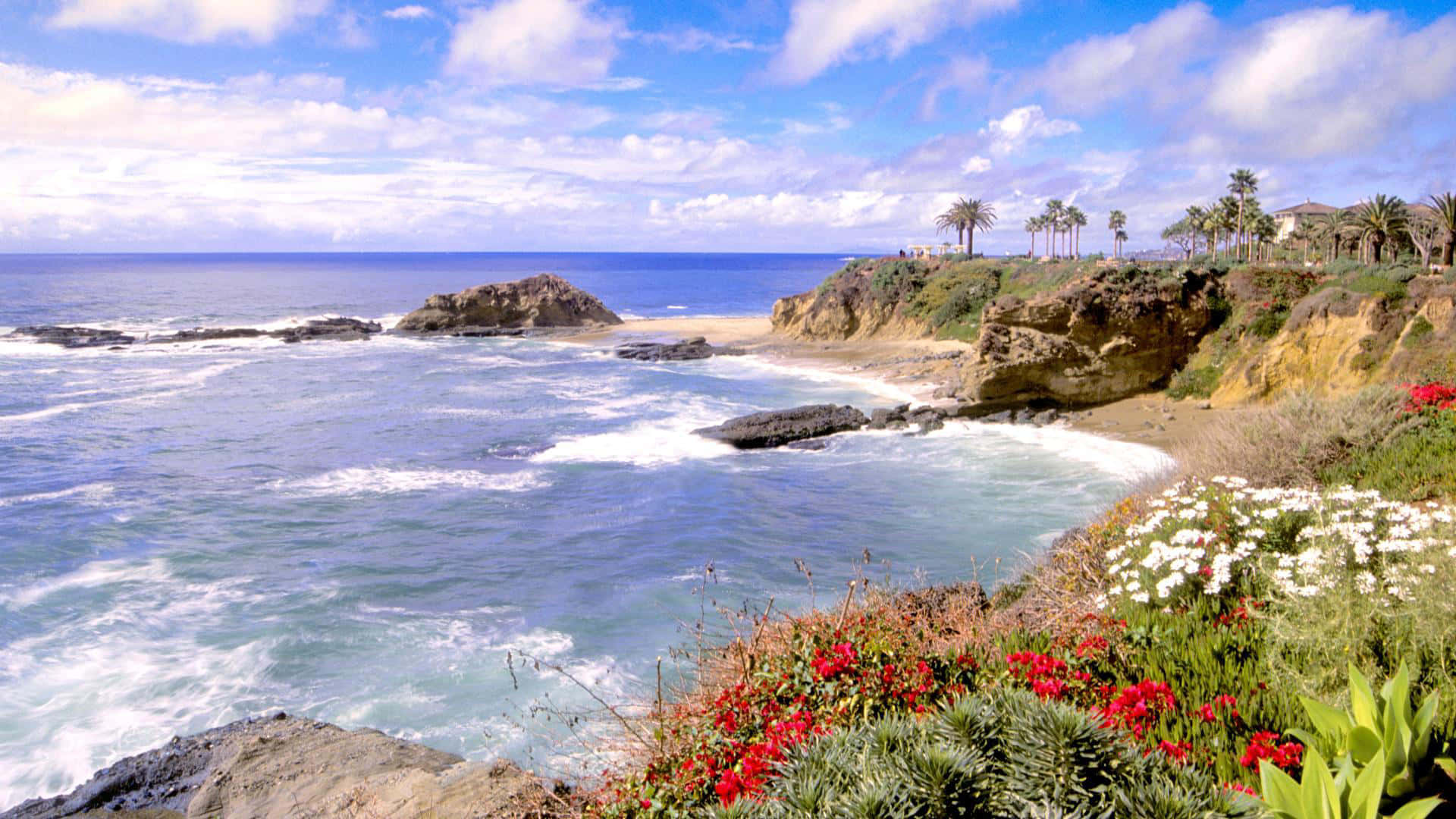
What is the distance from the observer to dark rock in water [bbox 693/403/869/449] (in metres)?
28.0

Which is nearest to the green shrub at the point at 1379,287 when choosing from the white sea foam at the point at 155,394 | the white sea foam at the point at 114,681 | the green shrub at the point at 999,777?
the green shrub at the point at 999,777

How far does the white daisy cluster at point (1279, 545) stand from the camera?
23.3ft

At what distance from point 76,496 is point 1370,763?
26208mm

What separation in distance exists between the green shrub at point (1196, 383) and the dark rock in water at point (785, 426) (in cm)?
1057

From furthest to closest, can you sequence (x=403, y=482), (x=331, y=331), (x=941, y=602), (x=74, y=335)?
(x=331, y=331) → (x=74, y=335) → (x=403, y=482) → (x=941, y=602)

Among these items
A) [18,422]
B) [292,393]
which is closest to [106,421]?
[18,422]

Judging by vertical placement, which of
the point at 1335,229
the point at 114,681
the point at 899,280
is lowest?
the point at 114,681

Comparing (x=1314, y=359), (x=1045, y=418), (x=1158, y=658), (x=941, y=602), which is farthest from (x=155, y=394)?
(x=1314, y=359)

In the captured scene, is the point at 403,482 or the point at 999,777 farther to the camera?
the point at 403,482

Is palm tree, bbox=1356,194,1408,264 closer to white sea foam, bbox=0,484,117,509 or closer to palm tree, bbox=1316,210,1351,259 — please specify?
palm tree, bbox=1316,210,1351,259

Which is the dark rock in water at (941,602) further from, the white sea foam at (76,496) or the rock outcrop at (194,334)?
the rock outcrop at (194,334)

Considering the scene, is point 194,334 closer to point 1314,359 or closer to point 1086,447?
point 1086,447

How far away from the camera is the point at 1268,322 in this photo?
3011cm

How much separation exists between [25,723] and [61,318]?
3172 inches
